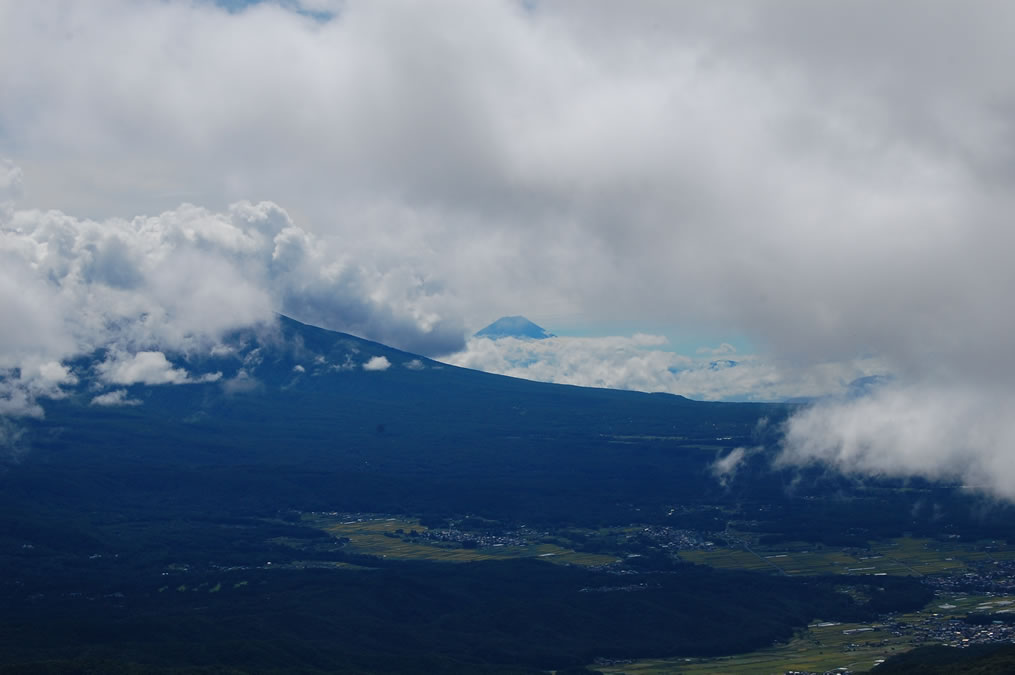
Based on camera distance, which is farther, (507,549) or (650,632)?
(507,549)

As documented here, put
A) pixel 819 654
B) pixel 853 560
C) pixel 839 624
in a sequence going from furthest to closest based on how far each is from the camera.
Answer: pixel 853 560 → pixel 839 624 → pixel 819 654

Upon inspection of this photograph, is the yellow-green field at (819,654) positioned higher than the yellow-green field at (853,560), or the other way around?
the yellow-green field at (853,560)

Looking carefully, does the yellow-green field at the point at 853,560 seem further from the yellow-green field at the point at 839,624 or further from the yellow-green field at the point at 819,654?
the yellow-green field at the point at 819,654

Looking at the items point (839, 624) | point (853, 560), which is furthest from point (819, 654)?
point (853, 560)

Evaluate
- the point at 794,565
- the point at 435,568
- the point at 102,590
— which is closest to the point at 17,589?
the point at 102,590

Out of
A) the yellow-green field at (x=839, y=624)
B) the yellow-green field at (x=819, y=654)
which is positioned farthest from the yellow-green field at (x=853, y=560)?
the yellow-green field at (x=819, y=654)

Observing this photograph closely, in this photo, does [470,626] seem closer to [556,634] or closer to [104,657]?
[556,634]

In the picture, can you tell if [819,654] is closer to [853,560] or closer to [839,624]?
[839,624]

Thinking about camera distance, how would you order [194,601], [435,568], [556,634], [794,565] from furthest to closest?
[794,565] < [435,568] < [194,601] < [556,634]
